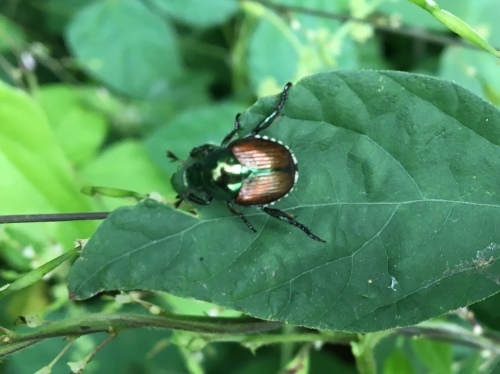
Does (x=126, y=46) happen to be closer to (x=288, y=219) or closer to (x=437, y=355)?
(x=288, y=219)

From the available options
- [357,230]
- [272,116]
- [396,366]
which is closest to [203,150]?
[272,116]

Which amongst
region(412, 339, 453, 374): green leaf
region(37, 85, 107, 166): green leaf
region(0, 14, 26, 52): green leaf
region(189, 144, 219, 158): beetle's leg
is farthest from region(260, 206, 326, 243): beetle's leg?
region(0, 14, 26, 52): green leaf

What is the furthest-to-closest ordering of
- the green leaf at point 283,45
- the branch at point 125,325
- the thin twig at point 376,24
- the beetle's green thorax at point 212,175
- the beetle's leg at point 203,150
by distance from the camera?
the green leaf at point 283,45 → the thin twig at point 376,24 → the beetle's leg at point 203,150 → the beetle's green thorax at point 212,175 → the branch at point 125,325

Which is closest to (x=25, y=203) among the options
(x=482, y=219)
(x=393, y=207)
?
(x=393, y=207)

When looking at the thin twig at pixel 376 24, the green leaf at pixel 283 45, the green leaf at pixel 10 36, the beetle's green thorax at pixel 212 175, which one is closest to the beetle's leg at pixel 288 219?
the beetle's green thorax at pixel 212 175

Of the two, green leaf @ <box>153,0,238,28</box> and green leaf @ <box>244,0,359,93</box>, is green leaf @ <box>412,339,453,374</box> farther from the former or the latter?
green leaf @ <box>153,0,238,28</box>

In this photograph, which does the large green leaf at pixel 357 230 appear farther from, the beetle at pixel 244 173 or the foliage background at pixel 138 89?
the foliage background at pixel 138 89

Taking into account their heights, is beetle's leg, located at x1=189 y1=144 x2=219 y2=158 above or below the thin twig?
below
